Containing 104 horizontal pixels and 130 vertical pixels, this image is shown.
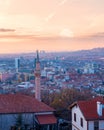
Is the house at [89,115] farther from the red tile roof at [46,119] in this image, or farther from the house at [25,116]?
the house at [25,116]

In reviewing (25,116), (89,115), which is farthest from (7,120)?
(89,115)

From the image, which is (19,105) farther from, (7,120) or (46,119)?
(46,119)

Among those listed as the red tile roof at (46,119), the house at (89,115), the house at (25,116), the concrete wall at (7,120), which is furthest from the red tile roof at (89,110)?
the concrete wall at (7,120)

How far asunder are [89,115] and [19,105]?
541cm

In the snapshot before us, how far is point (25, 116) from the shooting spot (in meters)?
23.3

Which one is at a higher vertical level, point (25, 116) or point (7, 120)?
point (25, 116)

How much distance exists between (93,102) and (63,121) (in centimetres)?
510

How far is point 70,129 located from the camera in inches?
981

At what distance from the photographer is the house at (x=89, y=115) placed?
67.2ft

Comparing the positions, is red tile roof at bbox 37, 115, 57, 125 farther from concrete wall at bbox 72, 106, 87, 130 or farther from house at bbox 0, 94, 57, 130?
concrete wall at bbox 72, 106, 87, 130

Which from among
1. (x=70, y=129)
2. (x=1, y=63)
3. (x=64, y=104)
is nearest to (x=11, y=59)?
(x=1, y=63)

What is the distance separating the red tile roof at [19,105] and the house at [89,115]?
230 cm

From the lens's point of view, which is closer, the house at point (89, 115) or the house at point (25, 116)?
the house at point (89, 115)

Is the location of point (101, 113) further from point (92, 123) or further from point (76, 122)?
point (76, 122)
